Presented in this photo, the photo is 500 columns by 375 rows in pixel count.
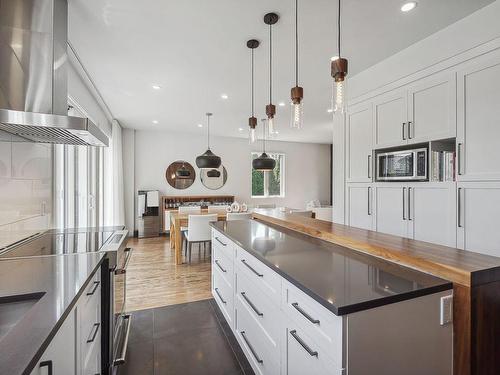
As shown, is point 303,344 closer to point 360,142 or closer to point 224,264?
point 224,264

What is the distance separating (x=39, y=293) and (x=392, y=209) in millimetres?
2921

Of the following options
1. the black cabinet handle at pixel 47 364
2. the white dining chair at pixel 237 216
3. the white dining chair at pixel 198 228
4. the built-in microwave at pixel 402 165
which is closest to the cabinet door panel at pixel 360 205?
the built-in microwave at pixel 402 165

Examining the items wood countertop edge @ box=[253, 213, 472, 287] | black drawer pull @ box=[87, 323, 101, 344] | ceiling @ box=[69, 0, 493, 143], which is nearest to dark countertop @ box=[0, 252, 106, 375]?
black drawer pull @ box=[87, 323, 101, 344]

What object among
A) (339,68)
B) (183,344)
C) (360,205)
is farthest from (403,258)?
(360,205)

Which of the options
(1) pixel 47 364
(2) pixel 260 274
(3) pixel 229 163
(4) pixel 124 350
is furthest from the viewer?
(3) pixel 229 163

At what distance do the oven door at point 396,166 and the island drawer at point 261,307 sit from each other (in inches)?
75.9

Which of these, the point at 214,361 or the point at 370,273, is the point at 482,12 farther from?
the point at 214,361

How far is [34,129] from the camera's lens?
1.54 meters

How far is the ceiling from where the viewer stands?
200 cm

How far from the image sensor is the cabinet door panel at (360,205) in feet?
9.92

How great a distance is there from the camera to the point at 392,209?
A: 277cm

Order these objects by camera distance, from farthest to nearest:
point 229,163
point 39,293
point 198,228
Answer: point 229,163 < point 198,228 < point 39,293

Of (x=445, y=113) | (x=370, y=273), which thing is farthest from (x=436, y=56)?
(x=370, y=273)

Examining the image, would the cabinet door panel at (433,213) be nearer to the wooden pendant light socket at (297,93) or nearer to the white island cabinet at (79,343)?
the wooden pendant light socket at (297,93)
